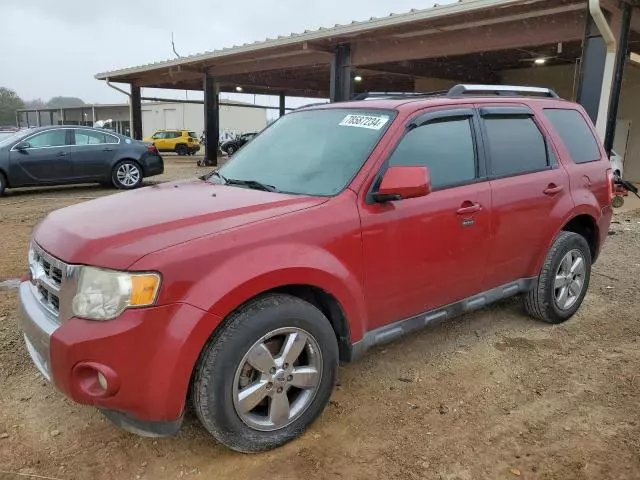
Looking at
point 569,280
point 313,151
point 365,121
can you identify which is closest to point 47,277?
point 313,151

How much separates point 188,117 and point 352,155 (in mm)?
47881

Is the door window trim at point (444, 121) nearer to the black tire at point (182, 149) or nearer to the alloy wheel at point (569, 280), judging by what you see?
the alloy wheel at point (569, 280)

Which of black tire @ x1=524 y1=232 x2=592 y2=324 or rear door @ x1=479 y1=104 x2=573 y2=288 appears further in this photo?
black tire @ x1=524 y1=232 x2=592 y2=324

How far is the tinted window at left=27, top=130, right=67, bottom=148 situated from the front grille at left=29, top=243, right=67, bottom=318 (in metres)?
9.23

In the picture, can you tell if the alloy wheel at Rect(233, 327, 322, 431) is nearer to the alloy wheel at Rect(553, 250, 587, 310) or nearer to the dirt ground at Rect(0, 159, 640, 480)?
the dirt ground at Rect(0, 159, 640, 480)

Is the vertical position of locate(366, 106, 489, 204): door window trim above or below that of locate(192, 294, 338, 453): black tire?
above

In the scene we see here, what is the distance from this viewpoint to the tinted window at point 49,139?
10.8 meters

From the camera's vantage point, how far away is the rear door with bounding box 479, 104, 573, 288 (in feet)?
12.0

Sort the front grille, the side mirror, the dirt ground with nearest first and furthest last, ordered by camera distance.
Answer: the front grille < the dirt ground < the side mirror

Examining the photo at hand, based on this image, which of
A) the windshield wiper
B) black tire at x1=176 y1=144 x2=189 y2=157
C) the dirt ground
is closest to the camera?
the dirt ground

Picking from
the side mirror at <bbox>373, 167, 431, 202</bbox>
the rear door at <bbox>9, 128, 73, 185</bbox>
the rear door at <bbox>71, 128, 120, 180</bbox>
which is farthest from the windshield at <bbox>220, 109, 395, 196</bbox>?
the rear door at <bbox>71, 128, 120, 180</bbox>

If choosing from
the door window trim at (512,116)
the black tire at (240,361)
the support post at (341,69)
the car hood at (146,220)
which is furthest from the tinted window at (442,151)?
the support post at (341,69)

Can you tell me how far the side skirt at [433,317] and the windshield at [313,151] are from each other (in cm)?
89

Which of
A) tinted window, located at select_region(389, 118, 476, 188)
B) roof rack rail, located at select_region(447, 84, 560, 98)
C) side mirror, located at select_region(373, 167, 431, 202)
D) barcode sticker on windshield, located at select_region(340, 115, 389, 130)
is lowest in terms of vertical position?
side mirror, located at select_region(373, 167, 431, 202)
